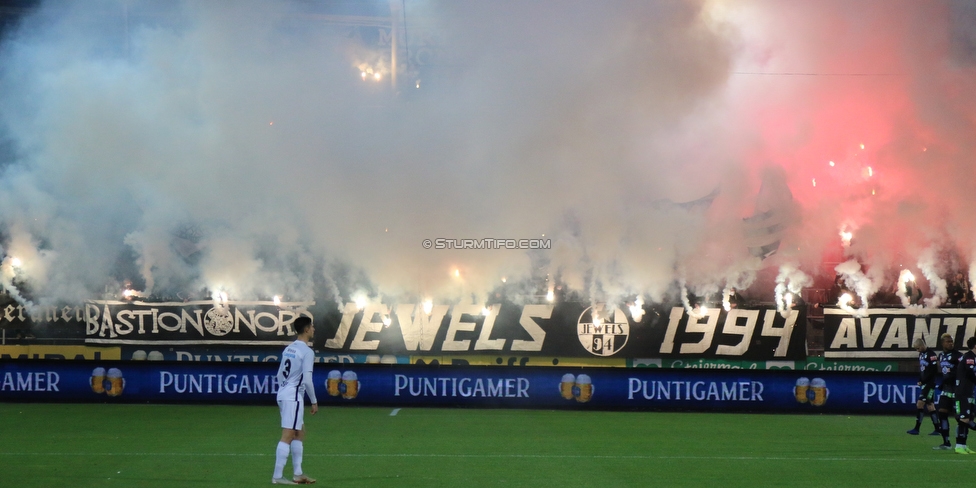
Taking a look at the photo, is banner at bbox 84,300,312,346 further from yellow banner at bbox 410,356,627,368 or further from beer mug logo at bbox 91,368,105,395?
yellow banner at bbox 410,356,627,368

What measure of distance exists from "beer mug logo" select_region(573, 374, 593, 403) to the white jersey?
342 inches

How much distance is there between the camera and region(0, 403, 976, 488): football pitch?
321 inches

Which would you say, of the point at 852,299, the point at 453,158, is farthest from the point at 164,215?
the point at 852,299

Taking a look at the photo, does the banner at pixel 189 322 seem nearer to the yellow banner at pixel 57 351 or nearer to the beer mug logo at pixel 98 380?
the yellow banner at pixel 57 351

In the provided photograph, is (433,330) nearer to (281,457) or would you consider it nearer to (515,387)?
(515,387)

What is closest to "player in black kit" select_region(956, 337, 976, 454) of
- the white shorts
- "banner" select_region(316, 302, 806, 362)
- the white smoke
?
"banner" select_region(316, 302, 806, 362)

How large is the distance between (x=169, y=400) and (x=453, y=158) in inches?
311

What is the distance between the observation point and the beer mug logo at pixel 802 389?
15.4 meters

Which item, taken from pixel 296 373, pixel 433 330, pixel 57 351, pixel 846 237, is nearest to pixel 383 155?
pixel 433 330

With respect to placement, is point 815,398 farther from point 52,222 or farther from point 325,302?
point 52,222

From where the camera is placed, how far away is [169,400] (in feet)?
50.2

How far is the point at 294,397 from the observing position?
24.6 feet

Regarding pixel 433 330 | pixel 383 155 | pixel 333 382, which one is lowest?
pixel 333 382

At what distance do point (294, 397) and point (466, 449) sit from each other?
3.32 metres
